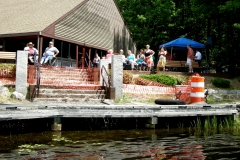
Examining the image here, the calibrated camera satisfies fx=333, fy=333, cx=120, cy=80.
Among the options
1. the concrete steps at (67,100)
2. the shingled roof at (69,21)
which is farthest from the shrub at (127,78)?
the shingled roof at (69,21)

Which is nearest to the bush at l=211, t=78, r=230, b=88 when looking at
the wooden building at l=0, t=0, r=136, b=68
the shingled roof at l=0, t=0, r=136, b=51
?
the wooden building at l=0, t=0, r=136, b=68

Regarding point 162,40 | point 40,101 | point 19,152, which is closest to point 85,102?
point 40,101

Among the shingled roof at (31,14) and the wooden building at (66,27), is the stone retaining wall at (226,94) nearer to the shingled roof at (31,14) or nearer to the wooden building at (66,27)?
the wooden building at (66,27)

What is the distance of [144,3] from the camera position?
34250 mm

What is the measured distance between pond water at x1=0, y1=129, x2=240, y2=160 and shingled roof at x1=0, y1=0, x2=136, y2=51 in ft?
38.4

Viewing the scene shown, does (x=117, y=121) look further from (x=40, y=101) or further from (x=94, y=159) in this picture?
(x=94, y=159)

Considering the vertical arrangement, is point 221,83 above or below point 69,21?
below

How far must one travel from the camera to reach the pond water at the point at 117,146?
21.5 feet

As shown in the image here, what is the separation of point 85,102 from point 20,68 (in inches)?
110

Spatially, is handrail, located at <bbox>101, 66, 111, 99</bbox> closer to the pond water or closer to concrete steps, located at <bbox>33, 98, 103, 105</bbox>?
concrete steps, located at <bbox>33, 98, 103, 105</bbox>

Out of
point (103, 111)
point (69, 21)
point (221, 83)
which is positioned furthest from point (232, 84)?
point (69, 21)

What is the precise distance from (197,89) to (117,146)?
584 cm

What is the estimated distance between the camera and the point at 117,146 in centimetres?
751

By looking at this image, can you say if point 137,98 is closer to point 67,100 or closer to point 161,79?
point 161,79
